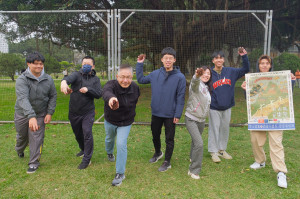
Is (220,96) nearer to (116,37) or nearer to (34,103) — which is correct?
(34,103)

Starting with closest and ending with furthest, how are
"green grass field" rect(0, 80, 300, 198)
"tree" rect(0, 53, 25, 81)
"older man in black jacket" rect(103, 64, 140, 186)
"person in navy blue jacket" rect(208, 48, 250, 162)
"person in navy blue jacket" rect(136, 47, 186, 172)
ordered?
"green grass field" rect(0, 80, 300, 198) → "older man in black jacket" rect(103, 64, 140, 186) → "person in navy blue jacket" rect(136, 47, 186, 172) → "person in navy blue jacket" rect(208, 48, 250, 162) → "tree" rect(0, 53, 25, 81)

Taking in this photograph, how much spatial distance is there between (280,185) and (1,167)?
427 cm

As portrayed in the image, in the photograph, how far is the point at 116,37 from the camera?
628cm

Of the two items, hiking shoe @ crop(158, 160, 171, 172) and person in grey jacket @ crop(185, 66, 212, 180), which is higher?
person in grey jacket @ crop(185, 66, 212, 180)

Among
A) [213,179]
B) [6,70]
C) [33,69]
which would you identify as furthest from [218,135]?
[6,70]

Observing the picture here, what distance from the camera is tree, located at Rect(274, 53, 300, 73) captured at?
2383 centimetres

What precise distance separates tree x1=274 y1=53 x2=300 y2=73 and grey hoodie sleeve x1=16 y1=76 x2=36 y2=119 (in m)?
24.7

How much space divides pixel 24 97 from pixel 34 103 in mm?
207

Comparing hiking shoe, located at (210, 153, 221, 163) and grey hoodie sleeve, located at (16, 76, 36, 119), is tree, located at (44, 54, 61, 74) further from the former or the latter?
hiking shoe, located at (210, 153, 221, 163)

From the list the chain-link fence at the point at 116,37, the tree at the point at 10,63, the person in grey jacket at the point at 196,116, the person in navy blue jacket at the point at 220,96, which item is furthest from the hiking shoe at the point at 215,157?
the tree at the point at 10,63

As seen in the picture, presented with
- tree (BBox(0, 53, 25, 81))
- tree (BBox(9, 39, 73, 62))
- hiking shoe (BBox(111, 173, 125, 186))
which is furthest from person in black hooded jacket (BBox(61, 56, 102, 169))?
tree (BBox(0, 53, 25, 81))

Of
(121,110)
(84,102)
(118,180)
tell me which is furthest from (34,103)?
(118,180)

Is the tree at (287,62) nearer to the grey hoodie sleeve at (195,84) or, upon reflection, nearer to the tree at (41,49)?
the tree at (41,49)

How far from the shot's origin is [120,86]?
3.36m
